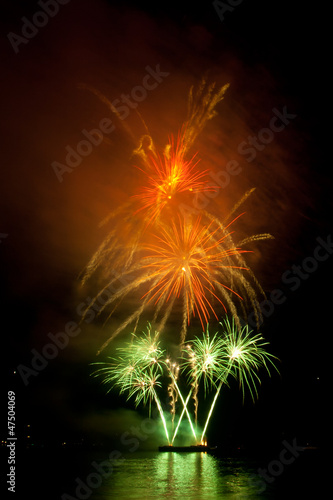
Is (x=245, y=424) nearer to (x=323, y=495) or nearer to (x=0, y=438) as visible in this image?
(x=0, y=438)

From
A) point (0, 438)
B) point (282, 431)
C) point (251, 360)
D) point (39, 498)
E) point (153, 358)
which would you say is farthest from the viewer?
point (282, 431)

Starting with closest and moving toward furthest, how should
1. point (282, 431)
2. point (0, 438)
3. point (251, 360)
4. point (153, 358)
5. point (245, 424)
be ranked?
point (251, 360), point (153, 358), point (0, 438), point (282, 431), point (245, 424)

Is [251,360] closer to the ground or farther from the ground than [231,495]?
farther from the ground

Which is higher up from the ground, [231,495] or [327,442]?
[231,495]

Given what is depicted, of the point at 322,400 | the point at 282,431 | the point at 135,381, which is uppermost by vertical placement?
the point at 135,381

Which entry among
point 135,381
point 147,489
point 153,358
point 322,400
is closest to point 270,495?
point 147,489

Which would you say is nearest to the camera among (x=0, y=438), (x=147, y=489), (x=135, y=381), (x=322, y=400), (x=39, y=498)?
(x=39, y=498)

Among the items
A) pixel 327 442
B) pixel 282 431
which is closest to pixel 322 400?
pixel 327 442

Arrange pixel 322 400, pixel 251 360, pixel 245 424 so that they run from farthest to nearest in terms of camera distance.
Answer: pixel 245 424 < pixel 322 400 < pixel 251 360

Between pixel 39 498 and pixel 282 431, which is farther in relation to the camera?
pixel 282 431

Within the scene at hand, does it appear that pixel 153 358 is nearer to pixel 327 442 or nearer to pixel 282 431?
pixel 327 442
